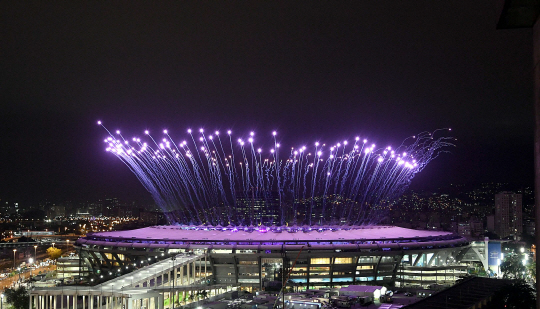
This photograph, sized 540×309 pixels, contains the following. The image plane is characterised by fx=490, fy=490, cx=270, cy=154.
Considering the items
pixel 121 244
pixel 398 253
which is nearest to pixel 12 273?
pixel 121 244

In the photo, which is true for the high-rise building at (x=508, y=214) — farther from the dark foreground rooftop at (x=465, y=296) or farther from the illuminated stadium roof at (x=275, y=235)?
the dark foreground rooftop at (x=465, y=296)

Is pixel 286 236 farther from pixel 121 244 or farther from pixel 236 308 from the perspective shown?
pixel 236 308

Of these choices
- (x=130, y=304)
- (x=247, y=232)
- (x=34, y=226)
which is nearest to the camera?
(x=130, y=304)

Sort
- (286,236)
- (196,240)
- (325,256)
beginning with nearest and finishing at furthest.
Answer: (325,256), (196,240), (286,236)

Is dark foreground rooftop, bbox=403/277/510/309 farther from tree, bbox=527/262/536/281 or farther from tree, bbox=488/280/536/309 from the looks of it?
tree, bbox=527/262/536/281

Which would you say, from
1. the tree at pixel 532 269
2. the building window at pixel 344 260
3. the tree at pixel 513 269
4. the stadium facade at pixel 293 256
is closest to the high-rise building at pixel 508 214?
the tree at pixel 532 269

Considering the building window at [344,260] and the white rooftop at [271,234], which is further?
the white rooftop at [271,234]
